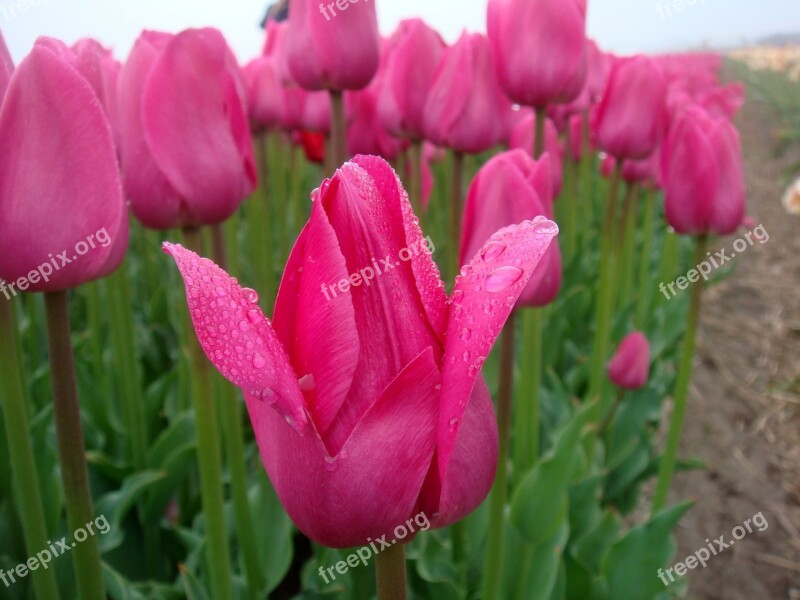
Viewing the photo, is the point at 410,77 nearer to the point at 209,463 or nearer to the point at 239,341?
the point at 209,463

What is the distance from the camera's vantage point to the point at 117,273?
1211mm

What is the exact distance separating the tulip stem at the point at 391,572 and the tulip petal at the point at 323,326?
0.11 meters

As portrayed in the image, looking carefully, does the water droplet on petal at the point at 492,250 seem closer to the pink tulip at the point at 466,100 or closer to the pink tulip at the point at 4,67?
the pink tulip at the point at 4,67

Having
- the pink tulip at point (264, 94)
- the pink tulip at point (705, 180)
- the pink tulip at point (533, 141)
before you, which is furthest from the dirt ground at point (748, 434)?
the pink tulip at point (264, 94)

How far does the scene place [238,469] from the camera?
990 mm

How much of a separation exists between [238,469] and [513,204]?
1.64ft

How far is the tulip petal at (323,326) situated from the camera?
385 millimetres

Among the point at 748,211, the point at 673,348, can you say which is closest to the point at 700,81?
the point at 673,348

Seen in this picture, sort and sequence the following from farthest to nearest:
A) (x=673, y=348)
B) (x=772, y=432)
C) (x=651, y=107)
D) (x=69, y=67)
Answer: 1. (x=772, y=432)
2. (x=673, y=348)
3. (x=651, y=107)
4. (x=69, y=67)

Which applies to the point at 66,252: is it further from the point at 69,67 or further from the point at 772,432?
the point at 772,432

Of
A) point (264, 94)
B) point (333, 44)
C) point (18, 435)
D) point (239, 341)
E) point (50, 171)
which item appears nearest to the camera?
point (239, 341)

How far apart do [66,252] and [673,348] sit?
2.14 m

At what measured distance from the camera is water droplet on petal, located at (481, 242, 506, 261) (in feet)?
1.39

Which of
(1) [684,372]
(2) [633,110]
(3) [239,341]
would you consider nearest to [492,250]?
(3) [239,341]
